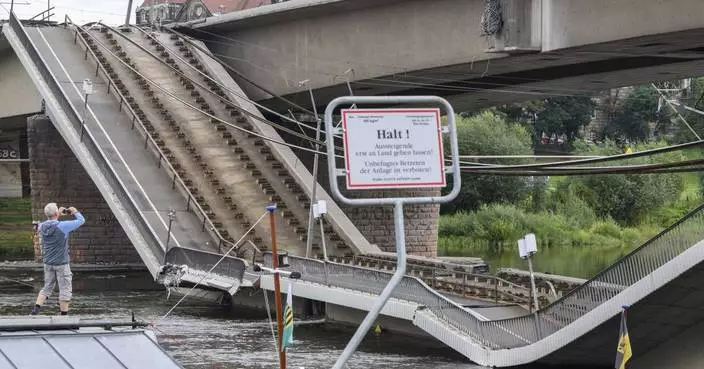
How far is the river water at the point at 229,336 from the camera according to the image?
24.8 m

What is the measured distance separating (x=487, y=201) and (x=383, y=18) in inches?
1381

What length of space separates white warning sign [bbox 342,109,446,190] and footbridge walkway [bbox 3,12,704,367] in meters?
12.1

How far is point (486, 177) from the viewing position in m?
73.1

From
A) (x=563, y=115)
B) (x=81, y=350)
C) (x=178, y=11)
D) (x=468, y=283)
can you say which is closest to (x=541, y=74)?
(x=468, y=283)

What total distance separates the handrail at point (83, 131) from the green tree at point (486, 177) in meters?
29.8

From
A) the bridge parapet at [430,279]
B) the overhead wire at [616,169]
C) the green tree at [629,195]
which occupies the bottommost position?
the green tree at [629,195]

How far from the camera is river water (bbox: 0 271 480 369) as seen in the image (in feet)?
81.2

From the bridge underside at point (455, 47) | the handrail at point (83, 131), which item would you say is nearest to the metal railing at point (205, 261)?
the handrail at point (83, 131)

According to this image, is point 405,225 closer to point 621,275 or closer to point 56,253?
point 621,275

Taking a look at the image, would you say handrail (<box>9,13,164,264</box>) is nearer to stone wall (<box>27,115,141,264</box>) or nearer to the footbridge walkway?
the footbridge walkway

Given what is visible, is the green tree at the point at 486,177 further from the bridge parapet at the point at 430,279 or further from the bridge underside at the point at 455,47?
the bridge parapet at the point at 430,279

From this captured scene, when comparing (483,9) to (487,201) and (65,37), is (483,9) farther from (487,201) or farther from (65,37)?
(487,201)

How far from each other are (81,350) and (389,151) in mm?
3358

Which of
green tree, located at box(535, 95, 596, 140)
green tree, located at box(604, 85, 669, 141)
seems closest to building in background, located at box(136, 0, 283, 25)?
green tree, located at box(604, 85, 669, 141)
